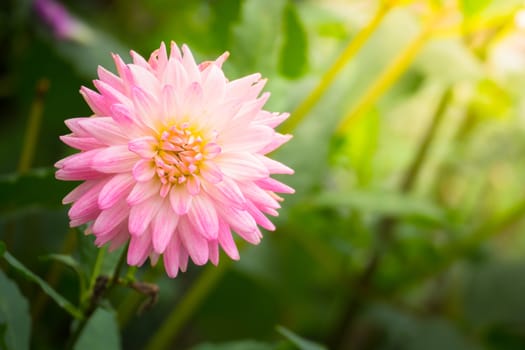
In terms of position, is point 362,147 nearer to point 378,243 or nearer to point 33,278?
point 378,243

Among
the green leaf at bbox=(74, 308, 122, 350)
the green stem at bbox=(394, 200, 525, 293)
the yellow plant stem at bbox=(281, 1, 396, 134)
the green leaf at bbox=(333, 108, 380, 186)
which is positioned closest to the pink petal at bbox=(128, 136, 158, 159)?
the green leaf at bbox=(74, 308, 122, 350)

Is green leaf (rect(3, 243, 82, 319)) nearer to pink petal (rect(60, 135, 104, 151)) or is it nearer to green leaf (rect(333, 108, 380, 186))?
pink petal (rect(60, 135, 104, 151))

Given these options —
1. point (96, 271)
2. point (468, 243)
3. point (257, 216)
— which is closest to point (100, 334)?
point (96, 271)

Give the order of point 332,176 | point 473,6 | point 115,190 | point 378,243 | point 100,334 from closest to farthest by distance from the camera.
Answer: point 115,190 → point 100,334 → point 473,6 → point 378,243 → point 332,176

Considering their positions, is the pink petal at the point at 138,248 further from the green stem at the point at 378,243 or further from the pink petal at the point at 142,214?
the green stem at the point at 378,243

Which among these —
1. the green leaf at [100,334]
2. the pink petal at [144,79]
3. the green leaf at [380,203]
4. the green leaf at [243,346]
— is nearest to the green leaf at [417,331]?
the green leaf at [380,203]

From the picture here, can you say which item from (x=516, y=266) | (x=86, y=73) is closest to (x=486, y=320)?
(x=516, y=266)
